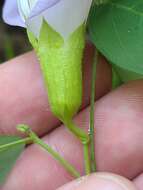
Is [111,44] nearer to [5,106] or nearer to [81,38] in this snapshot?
[81,38]

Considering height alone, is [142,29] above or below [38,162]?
above

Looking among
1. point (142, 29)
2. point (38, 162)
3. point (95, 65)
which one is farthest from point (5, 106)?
point (142, 29)

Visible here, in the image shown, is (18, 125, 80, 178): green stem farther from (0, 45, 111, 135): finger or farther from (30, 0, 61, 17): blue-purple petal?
(30, 0, 61, 17): blue-purple petal

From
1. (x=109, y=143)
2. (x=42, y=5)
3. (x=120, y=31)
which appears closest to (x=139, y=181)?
(x=109, y=143)

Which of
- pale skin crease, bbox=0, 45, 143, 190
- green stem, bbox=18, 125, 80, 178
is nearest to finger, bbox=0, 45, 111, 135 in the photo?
pale skin crease, bbox=0, 45, 143, 190

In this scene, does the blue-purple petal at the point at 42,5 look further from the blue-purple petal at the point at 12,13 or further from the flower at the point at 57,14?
the blue-purple petal at the point at 12,13

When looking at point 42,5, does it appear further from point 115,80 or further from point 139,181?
point 139,181
